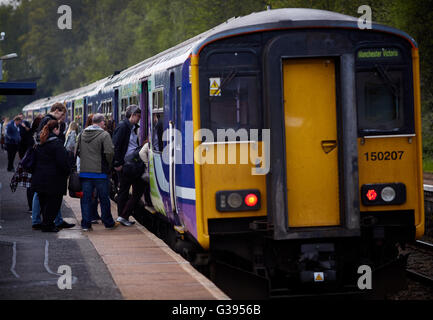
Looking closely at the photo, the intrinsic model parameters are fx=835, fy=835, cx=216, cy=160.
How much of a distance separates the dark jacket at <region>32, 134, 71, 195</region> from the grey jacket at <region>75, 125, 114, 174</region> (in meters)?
0.49

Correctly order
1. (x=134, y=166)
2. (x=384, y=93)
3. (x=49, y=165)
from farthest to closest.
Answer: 1. (x=134, y=166)
2. (x=49, y=165)
3. (x=384, y=93)

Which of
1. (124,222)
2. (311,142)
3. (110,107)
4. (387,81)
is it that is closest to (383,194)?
(311,142)

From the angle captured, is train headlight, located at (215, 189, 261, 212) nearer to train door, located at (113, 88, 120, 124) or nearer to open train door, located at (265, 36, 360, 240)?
open train door, located at (265, 36, 360, 240)

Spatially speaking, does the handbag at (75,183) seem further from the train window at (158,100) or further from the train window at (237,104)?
the train window at (237,104)

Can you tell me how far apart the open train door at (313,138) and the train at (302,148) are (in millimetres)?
10

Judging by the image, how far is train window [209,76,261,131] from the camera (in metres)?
8.47

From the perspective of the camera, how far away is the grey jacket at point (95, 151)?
12234mm

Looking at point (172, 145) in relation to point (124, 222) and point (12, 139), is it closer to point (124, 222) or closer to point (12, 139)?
point (124, 222)

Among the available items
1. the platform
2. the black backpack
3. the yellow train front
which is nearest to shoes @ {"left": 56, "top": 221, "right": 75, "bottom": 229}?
the platform

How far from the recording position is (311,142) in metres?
8.41

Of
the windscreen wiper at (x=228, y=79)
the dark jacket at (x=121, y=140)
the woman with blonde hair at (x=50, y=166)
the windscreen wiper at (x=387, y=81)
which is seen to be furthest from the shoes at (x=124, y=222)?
the windscreen wiper at (x=387, y=81)

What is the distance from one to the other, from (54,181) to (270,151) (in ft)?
15.0

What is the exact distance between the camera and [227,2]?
47.7 m

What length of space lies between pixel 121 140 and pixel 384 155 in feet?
17.3
